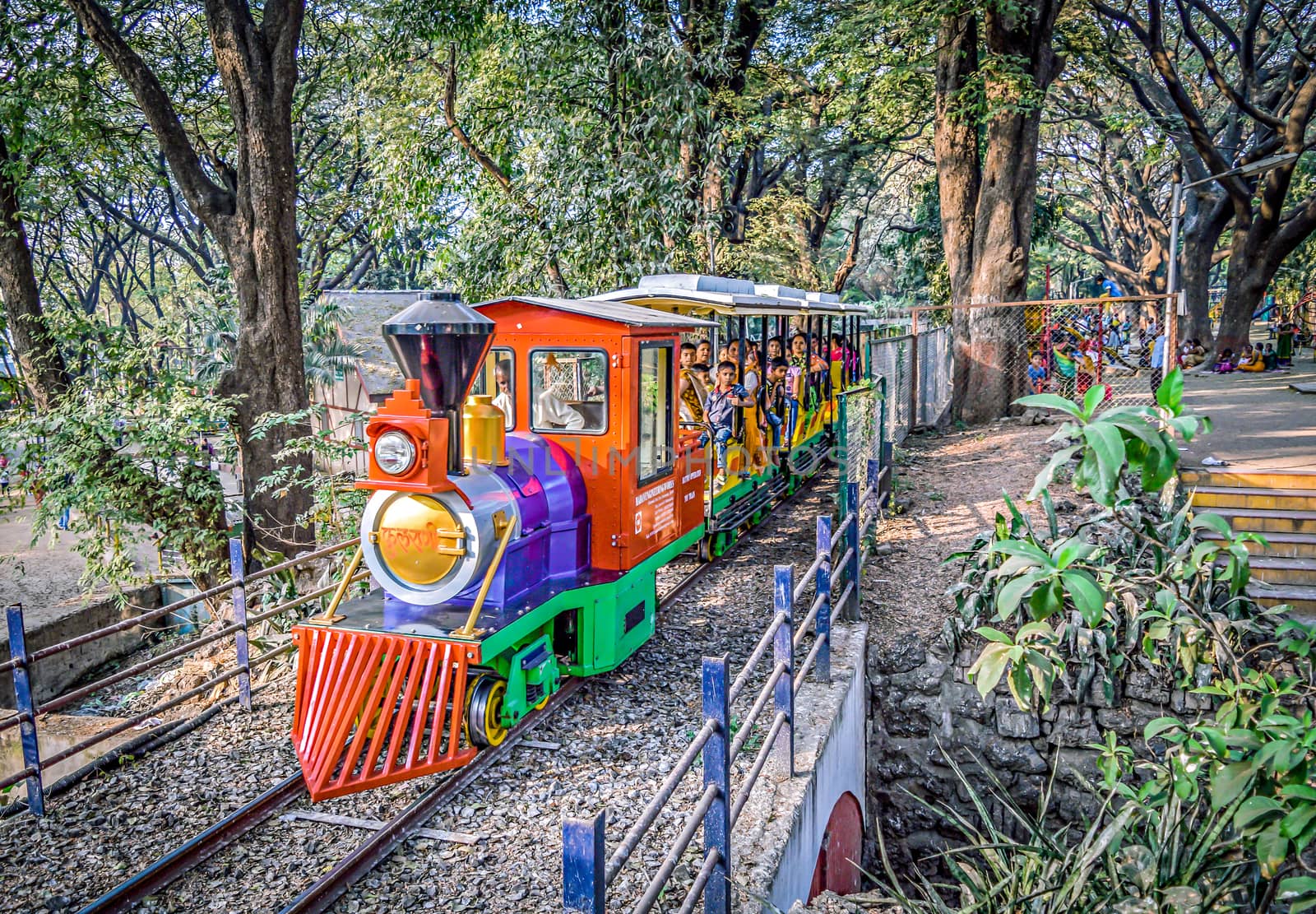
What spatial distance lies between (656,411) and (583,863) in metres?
4.82

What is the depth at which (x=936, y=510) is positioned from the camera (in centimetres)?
1078

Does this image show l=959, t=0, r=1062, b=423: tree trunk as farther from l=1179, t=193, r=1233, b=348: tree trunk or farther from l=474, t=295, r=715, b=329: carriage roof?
l=1179, t=193, r=1233, b=348: tree trunk

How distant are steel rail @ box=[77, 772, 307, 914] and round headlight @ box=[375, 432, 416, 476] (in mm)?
1868

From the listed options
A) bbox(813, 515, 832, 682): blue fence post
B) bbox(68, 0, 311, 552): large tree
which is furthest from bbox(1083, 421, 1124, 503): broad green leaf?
bbox(68, 0, 311, 552): large tree

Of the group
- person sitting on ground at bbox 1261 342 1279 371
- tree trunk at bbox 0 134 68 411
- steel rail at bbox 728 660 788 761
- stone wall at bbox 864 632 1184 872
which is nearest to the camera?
steel rail at bbox 728 660 788 761

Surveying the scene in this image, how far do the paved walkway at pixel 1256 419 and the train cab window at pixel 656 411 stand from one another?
3.75 meters

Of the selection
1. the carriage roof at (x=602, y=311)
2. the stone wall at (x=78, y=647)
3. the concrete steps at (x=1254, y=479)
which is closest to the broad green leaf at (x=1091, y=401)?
the carriage roof at (x=602, y=311)

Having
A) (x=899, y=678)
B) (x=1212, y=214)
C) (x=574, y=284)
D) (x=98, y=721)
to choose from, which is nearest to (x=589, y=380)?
(x=899, y=678)

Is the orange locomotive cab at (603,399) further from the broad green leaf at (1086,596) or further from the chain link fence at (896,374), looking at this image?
the chain link fence at (896,374)

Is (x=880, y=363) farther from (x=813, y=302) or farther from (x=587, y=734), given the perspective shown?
(x=587, y=734)

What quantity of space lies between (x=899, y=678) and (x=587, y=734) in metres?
2.67

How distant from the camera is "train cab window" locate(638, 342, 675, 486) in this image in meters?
6.99

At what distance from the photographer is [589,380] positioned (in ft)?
23.0

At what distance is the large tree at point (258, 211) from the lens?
30.9ft
